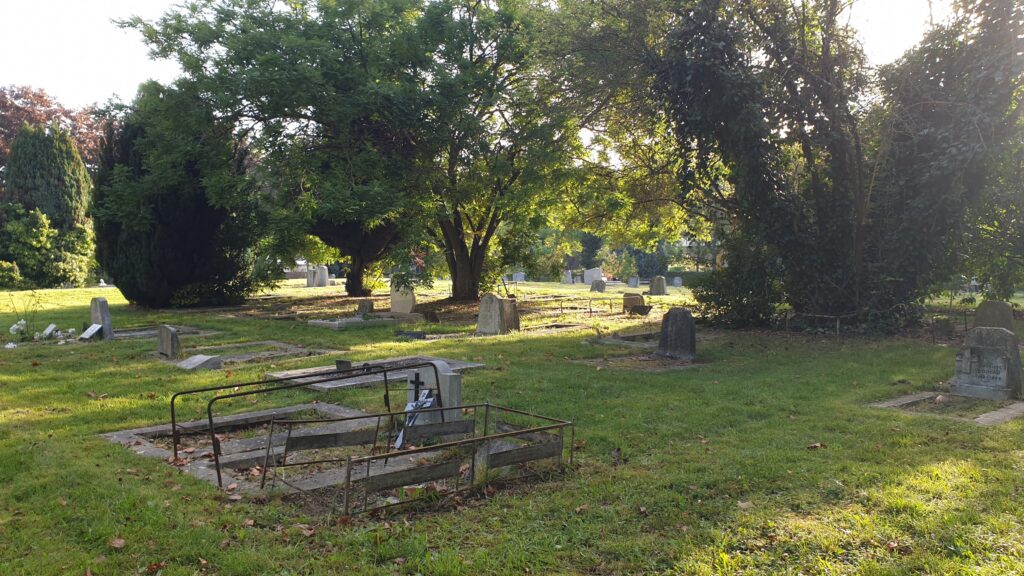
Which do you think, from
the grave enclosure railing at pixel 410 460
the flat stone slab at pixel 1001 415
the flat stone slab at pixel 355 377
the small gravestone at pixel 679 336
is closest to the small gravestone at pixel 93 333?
the flat stone slab at pixel 355 377

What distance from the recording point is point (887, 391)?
29.6 feet

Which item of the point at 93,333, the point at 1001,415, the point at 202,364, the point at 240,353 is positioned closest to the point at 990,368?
the point at 1001,415

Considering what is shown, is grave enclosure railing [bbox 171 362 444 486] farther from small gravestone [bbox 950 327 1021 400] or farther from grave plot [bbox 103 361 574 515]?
small gravestone [bbox 950 327 1021 400]

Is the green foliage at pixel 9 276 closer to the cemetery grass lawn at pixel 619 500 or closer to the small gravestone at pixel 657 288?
the cemetery grass lawn at pixel 619 500

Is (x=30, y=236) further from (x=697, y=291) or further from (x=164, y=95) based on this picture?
(x=697, y=291)

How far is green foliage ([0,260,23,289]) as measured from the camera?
93.4 ft

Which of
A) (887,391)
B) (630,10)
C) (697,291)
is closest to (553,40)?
(630,10)

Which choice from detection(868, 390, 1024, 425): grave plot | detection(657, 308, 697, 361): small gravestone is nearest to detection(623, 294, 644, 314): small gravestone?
detection(657, 308, 697, 361): small gravestone

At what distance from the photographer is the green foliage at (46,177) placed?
3105cm

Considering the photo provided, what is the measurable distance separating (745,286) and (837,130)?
12.8 ft

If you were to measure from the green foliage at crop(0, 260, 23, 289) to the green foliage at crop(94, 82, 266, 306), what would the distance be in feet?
34.1

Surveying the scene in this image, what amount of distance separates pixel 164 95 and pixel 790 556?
19.5m

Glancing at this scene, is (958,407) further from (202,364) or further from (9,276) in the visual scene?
(9,276)

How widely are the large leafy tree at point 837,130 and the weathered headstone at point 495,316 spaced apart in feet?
16.7
